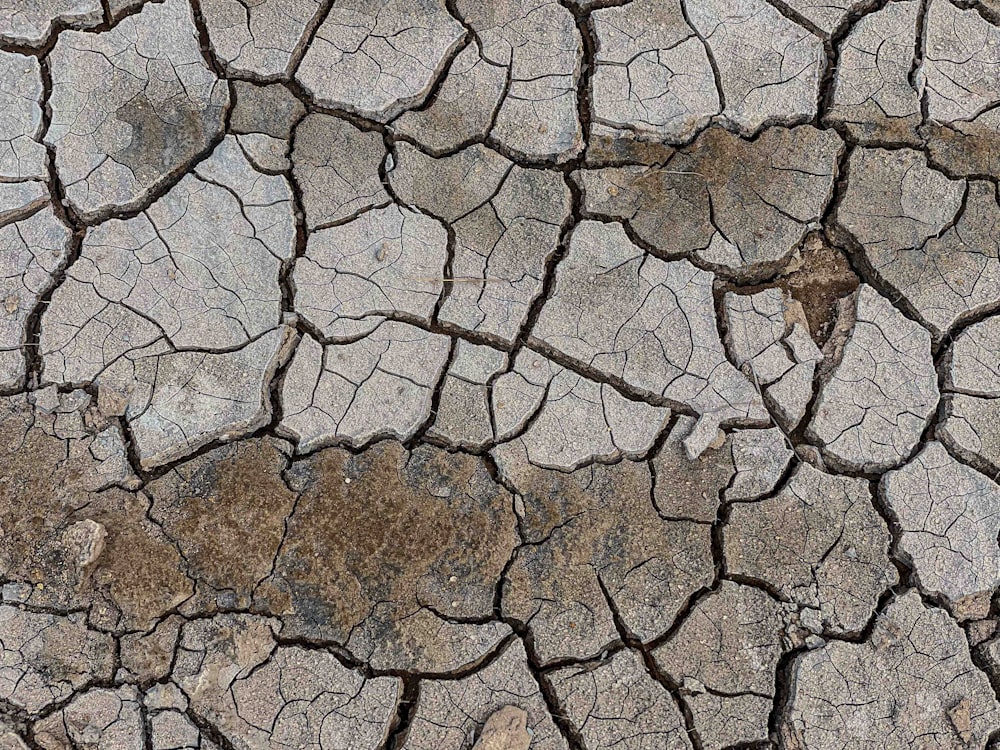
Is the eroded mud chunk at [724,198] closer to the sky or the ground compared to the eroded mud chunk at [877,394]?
closer to the sky

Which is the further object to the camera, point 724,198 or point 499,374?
point 724,198

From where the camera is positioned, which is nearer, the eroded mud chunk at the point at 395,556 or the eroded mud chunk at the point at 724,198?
the eroded mud chunk at the point at 395,556

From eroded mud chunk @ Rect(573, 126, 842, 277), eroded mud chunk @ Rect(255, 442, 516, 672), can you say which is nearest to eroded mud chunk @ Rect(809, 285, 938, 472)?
eroded mud chunk @ Rect(573, 126, 842, 277)

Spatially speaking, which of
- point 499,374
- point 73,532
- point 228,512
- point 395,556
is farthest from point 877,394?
point 73,532

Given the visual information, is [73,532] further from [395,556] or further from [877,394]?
[877,394]

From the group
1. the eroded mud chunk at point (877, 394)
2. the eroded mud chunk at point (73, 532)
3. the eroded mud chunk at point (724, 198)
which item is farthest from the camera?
the eroded mud chunk at point (724, 198)

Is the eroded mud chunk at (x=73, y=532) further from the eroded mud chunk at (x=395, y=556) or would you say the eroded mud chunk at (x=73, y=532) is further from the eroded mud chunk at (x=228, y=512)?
the eroded mud chunk at (x=395, y=556)

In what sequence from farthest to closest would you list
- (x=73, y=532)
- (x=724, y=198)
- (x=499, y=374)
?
(x=724, y=198) → (x=499, y=374) → (x=73, y=532)

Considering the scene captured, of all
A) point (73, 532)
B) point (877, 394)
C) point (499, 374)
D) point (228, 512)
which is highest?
point (877, 394)

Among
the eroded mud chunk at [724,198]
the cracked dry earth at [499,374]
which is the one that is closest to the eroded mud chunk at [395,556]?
the cracked dry earth at [499,374]

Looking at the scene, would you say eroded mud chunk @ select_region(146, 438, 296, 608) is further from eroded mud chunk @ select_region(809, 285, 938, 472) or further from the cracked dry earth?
eroded mud chunk @ select_region(809, 285, 938, 472)
